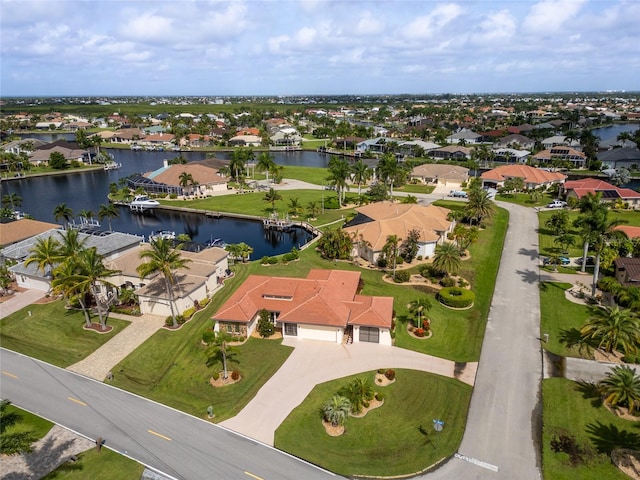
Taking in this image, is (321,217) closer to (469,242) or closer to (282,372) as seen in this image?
(469,242)

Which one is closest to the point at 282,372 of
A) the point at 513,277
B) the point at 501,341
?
the point at 501,341

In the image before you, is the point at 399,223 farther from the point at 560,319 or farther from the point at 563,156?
the point at 563,156

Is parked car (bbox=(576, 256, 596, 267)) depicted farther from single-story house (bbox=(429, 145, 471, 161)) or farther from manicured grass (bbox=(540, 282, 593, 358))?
single-story house (bbox=(429, 145, 471, 161))

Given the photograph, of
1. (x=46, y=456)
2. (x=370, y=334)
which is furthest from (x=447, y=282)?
(x=46, y=456)

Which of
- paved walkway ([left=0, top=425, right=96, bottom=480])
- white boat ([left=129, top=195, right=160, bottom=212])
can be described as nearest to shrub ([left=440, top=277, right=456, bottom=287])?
paved walkway ([left=0, top=425, right=96, bottom=480])

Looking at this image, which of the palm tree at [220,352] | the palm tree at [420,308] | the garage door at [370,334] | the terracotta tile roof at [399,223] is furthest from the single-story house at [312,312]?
the terracotta tile roof at [399,223]

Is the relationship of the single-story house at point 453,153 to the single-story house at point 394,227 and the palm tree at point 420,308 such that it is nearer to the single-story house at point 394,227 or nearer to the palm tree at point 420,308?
the single-story house at point 394,227
